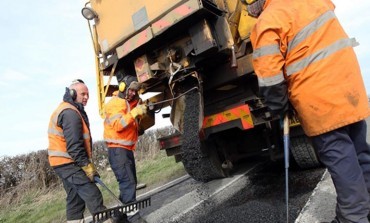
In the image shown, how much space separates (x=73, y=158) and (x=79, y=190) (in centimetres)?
37

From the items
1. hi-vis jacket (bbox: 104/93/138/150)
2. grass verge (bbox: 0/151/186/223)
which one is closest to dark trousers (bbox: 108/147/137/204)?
hi-vis jacket (bbox: 104/93/138/150)

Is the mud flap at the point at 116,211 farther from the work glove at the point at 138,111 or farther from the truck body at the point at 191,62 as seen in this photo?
the work glove at the point at 138,111

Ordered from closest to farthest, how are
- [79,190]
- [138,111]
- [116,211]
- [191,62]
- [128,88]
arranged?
[116,211] < [79,190] < [191,62] < [138,111] < [128,88]

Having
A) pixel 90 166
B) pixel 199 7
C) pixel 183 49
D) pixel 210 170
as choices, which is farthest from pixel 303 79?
pixel 210 170

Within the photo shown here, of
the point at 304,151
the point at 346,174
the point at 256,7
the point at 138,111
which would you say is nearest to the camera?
the point at 346,174

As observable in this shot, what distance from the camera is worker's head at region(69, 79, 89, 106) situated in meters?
3.97

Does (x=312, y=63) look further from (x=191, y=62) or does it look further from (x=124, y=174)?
(x=124, y=174)

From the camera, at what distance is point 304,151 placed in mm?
4555

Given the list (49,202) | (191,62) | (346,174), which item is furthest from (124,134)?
(49,202)

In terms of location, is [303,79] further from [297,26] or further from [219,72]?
→ [219,72]

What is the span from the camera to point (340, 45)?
2.21 m

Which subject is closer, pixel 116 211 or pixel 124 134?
pixel 116 211

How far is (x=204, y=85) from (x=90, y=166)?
1790 mm

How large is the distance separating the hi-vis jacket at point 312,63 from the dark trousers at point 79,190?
2.33 meters
